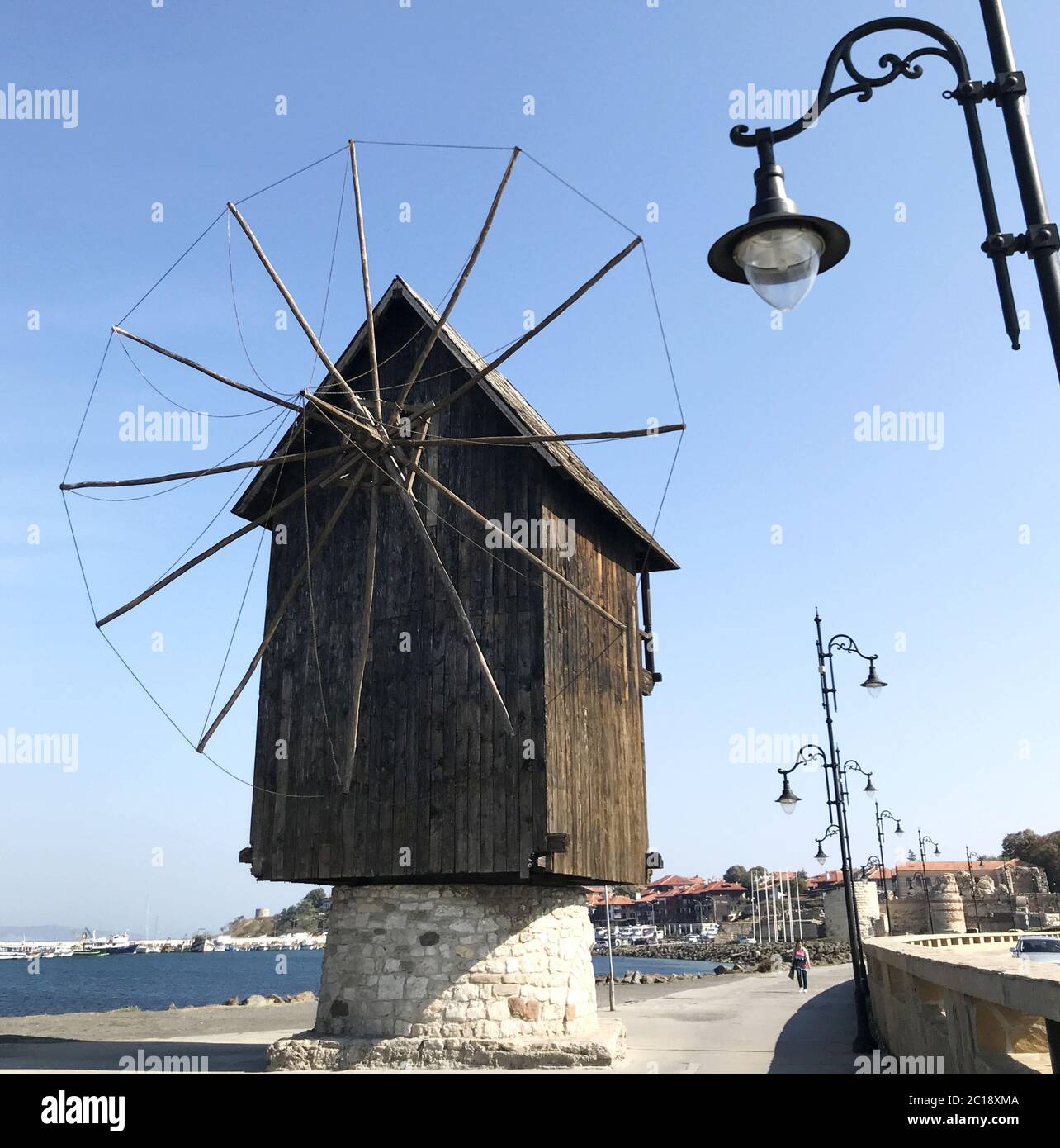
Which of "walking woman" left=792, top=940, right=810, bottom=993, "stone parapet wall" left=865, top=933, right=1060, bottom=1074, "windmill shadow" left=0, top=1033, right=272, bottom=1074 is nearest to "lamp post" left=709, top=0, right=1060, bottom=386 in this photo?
"stone parapet wall" left=865, top=933, right=1060, bottom=1074

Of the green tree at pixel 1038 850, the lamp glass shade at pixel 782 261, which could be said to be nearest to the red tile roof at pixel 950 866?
the green tree at pixel 1038 850

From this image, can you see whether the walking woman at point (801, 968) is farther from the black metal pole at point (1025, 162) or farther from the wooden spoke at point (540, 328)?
the black metal pole at point (1025, 162)

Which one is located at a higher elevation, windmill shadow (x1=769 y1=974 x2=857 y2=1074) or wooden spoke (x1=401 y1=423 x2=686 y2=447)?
wooden spoke (x1=401 y1=423 x2=686 y2=447)

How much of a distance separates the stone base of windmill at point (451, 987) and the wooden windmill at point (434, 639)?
1.73ft

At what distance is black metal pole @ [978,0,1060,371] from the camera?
4398 millimetres

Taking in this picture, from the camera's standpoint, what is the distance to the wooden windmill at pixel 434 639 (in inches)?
608

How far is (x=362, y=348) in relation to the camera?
1872 centimetres

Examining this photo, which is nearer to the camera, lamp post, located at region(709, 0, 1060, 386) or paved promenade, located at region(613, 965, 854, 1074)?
lamp post, located at region(709, 0, 1060, 386)

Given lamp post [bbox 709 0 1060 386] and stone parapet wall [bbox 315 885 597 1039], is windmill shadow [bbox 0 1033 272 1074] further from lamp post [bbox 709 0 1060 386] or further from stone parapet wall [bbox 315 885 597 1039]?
lamp post [bbox 709 0 1060 386]

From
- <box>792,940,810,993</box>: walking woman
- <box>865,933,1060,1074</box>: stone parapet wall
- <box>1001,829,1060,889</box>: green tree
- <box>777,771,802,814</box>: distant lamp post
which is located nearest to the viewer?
<box>865,933,1060,1074</box>: stone parapet wall

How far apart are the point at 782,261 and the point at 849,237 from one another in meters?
0.37

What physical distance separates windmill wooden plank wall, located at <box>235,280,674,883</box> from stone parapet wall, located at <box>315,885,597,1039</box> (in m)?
0.70
